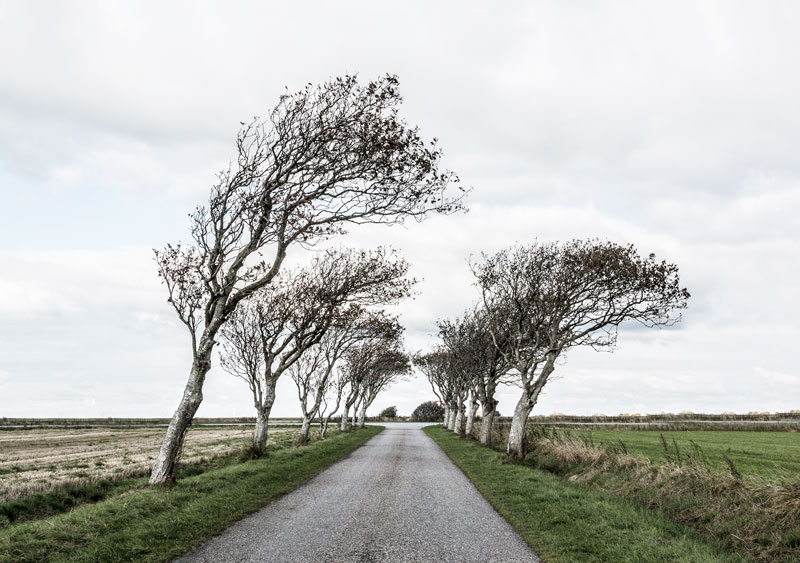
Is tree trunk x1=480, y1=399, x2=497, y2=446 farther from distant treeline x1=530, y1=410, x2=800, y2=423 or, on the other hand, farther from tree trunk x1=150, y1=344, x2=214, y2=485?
distant treeline x1=530, y1=410, x2=800, y2=423

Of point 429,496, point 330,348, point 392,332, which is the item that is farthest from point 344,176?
point 330,348

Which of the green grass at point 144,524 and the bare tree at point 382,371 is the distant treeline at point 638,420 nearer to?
the bare tree at point 382,371

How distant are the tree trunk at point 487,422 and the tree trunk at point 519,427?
10043 mm

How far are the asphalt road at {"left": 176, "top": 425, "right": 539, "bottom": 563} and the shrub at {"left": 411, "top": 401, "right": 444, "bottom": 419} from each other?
105 m

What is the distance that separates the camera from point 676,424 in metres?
69.8

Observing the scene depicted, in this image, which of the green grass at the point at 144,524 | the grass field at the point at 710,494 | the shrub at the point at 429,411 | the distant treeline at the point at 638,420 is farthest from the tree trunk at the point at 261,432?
the shrub at the point at 429,411

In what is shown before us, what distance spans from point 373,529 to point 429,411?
374 ft

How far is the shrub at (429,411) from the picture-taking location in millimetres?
119562

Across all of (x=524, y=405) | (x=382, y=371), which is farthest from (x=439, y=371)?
(x=524, y=405)

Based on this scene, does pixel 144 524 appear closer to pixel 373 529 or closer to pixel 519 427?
pixel 373 529

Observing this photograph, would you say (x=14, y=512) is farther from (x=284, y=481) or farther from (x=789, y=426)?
(x=789, y=426)

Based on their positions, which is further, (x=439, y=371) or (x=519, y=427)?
(x=439, y=371)

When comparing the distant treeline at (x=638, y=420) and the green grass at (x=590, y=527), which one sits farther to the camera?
the distant treeline at (x=638, y=420)

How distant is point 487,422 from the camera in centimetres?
3825
